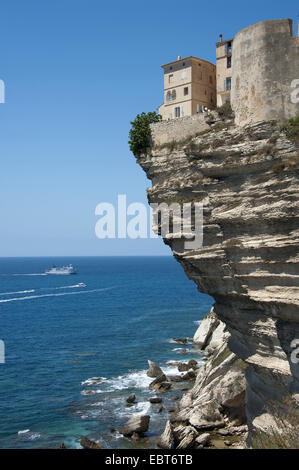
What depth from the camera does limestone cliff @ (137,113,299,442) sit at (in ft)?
76.5

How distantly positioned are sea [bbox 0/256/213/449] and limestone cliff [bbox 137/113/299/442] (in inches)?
532

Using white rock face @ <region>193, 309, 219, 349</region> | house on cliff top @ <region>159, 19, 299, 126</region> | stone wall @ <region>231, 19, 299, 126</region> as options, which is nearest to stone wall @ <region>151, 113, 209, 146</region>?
house on cliff top @ <region>159, 19, 299, 126</region>

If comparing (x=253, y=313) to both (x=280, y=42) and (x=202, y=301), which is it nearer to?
(x=280, y=42)

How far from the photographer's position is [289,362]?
24.0 meters

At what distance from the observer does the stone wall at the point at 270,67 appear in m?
23.5

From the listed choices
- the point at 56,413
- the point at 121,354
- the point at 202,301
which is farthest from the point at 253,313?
the point at 202,301

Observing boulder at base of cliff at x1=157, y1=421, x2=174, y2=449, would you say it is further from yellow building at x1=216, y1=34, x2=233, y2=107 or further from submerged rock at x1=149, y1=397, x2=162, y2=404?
yellow building at x1=216, y1=34, x2=233, y2=107

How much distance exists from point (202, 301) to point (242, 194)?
9124 cm

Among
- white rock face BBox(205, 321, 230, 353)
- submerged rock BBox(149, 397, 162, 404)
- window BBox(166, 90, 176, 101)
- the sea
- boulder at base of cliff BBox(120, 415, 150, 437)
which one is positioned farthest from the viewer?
white rock face BBox(205, 321, 230, 353)

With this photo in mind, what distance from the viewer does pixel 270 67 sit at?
77.8ft

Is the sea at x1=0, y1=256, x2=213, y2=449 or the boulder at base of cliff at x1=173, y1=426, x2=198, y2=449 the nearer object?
the boulder at base of cliff at x1=173, y1=426, x2=198, y2=449

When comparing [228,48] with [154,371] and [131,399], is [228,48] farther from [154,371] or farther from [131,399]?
[154,371]

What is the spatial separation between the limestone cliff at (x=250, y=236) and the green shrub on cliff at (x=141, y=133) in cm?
170

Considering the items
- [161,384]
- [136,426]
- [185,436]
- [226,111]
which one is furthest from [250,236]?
[161,384]
